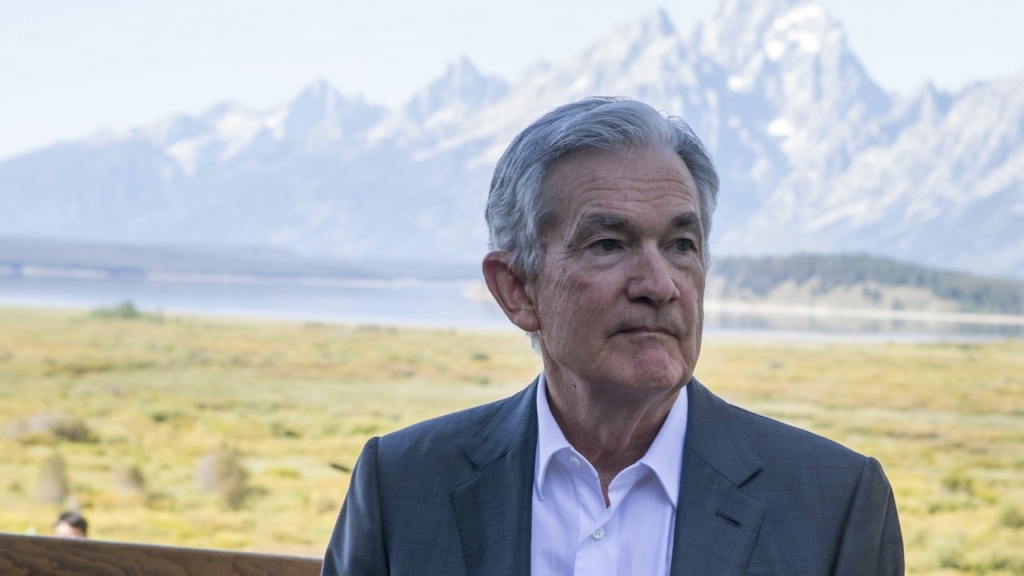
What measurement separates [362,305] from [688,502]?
50002mm

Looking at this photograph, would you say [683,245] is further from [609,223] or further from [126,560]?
[126,560]

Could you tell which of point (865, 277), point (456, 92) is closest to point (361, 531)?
point (865, 277)

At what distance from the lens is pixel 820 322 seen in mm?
35406

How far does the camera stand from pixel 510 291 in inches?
46.9

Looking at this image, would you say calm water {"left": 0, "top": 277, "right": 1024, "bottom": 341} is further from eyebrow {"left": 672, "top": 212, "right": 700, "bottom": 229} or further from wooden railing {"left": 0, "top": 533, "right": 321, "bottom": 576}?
eyebrow {"left": 672, "top": 212, "right": 700, "bottom": 229}

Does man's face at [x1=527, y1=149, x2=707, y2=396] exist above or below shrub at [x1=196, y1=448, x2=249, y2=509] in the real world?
above

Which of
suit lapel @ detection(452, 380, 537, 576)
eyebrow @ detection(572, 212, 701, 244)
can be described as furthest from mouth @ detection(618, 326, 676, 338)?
suit lapel @ detection(452, 380, 537, 576)

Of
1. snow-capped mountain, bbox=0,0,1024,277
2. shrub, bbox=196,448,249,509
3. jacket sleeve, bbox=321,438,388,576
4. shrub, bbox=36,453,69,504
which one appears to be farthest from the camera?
snow-capped mountain, bbox=0,0,1024,277

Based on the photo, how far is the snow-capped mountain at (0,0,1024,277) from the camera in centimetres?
7225

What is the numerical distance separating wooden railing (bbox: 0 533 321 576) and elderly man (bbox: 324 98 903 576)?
8.9 inches

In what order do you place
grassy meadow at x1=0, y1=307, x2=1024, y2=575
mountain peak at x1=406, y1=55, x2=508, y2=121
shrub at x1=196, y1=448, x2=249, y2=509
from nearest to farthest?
grassy meadow at x1=0, y1=307, x2=1024, y2=575, shrub at x1=196, y1=448, x2=249, y2=509, mountain peak at x1=406, y1=55, x2=508, y2=121

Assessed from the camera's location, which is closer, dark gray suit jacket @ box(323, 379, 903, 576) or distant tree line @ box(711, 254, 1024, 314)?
dark gray suit jacket @ box(323, 379, 903, 576)

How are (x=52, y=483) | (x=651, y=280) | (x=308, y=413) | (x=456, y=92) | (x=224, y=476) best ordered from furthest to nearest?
(x=456, y=92) → (x=308, y=413) → (x=224, y=476) → (x=52, y=483) → (x=651, y=280)

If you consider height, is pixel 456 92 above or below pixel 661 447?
above
